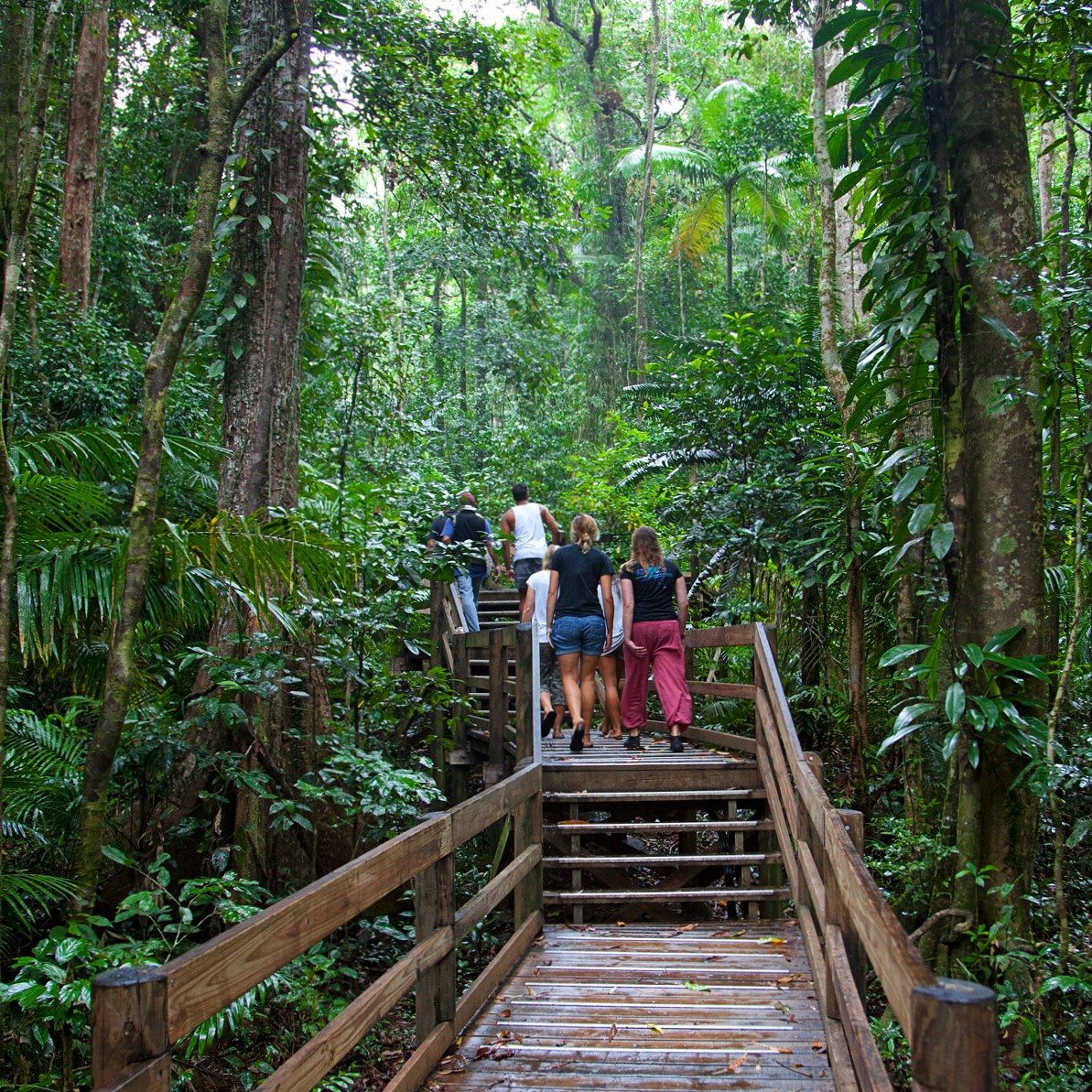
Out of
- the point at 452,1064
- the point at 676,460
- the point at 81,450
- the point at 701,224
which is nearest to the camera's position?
the point at 452,1064

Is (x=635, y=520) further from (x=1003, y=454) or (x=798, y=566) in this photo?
(x=1003, y=454)

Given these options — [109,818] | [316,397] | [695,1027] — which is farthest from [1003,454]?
[316,397]

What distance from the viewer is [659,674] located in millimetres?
7867

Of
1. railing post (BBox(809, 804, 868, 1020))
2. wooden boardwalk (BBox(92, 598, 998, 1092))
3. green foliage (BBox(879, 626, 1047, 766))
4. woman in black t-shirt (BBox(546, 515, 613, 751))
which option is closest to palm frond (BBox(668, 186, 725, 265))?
woman in black t-shirt (BBox(546, 515, 613, 751))

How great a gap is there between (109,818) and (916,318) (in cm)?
472

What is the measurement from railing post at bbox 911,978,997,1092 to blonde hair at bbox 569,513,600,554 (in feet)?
20.8

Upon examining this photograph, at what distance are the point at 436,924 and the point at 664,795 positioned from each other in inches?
137

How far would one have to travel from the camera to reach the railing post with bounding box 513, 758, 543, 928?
5.55 metres

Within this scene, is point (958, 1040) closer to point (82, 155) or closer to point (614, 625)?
point (614, 625)

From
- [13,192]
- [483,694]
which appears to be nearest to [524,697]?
[13,192]

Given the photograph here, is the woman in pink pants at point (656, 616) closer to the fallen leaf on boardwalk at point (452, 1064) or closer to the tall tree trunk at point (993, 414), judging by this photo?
the tall tree trunk at point (993, 414)

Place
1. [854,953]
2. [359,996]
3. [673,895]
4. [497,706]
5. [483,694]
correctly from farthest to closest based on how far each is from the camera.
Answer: [483,694] < [497,706] < [673,895] < [359,996] < [854,953]

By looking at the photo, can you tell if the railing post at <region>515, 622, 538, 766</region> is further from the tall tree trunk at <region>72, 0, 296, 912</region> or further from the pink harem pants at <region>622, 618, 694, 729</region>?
the tall tree trunk at <region>72, 0, 296, 912</region>

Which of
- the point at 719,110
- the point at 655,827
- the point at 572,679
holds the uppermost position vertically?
the point at 719,110
